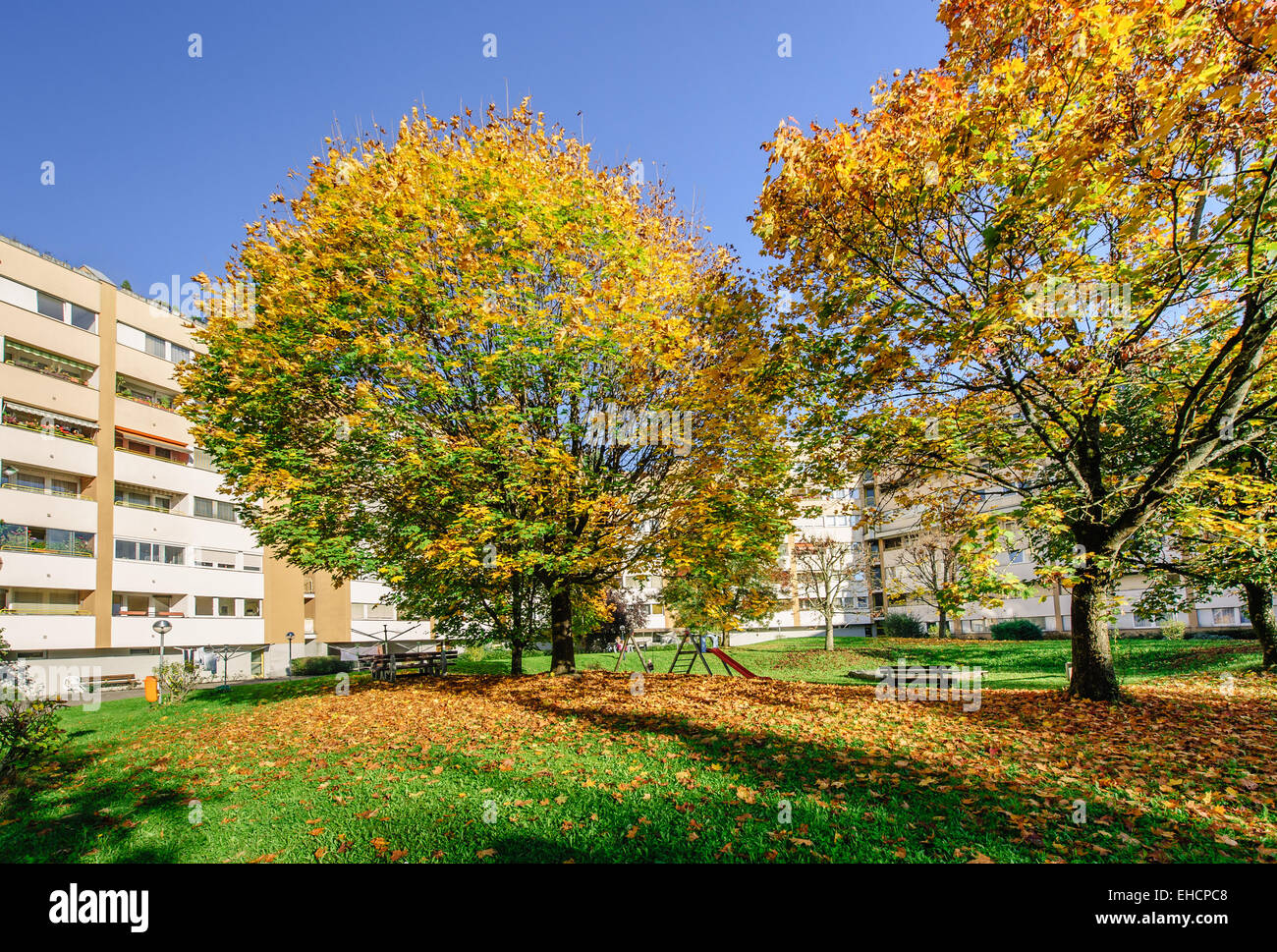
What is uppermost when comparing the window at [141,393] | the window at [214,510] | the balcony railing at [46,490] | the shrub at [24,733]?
the window at [141,393]

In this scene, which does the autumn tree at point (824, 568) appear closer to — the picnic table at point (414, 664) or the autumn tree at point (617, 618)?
the autumn tree at point (617, 618)

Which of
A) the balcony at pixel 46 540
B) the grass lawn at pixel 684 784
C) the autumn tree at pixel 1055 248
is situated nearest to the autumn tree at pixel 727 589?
the grass lawn at pixel 684 784

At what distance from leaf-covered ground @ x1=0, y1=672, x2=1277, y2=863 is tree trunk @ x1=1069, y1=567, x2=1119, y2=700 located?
0.35 meters

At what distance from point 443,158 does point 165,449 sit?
99.0ft

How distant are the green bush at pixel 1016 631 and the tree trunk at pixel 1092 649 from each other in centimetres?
2700

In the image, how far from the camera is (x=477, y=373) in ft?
39.5

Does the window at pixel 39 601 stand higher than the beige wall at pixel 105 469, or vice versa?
the beige wall at pixel 105 469

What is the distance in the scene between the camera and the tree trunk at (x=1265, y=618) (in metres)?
12.9

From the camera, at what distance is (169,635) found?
100ft

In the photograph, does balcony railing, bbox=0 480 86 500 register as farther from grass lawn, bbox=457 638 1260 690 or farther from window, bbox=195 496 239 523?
grass lawn, bbox=457 638 1260 690

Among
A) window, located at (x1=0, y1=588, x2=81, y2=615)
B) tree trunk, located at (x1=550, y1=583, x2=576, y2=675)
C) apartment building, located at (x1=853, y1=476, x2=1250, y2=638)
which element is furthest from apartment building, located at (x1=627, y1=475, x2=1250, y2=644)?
window, located at (x1=0, y1=588, x2=81, y2=615)

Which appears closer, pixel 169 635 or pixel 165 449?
pixel 169 635

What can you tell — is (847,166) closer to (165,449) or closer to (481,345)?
(481,345)
